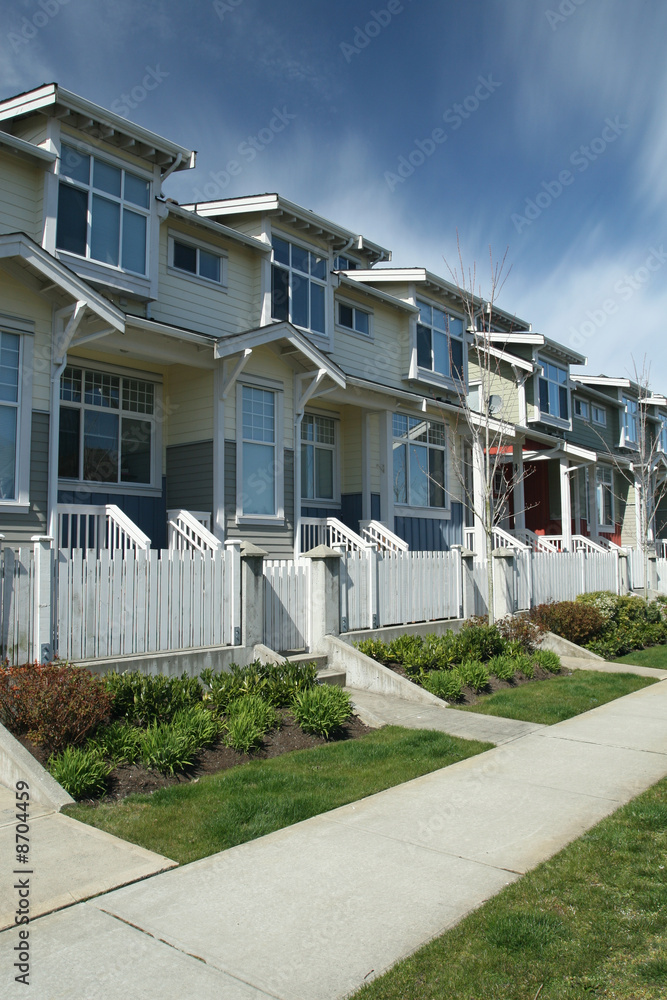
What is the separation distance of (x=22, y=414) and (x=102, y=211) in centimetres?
437

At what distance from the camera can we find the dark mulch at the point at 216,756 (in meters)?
6.44

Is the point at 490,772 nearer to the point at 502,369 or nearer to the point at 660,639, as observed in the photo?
the point at 660,639

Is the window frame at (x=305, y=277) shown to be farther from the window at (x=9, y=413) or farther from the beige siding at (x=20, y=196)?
the window at (x=9, y=413)

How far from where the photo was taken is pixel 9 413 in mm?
10766

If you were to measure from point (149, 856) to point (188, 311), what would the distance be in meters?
11.7

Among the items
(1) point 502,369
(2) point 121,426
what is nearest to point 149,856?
(2) point 121,426

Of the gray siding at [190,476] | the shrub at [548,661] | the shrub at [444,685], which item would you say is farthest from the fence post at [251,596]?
the shrub at [548,661]

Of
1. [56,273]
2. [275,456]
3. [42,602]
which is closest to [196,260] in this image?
[275,456]

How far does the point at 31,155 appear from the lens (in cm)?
1214

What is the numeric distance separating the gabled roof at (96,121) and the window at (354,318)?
5756 millimetres

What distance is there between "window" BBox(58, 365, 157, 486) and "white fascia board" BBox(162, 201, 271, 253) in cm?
317

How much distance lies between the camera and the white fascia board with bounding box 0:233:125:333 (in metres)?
10.3

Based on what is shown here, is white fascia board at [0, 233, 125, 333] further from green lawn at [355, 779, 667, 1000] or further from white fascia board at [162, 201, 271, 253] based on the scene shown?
green lawn at [355, 779, 667, 1000]

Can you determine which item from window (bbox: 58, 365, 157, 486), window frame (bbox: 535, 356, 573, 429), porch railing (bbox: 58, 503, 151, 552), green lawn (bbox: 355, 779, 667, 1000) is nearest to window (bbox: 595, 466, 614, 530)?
window frame (bbox: 535, 356, 573, 429)
